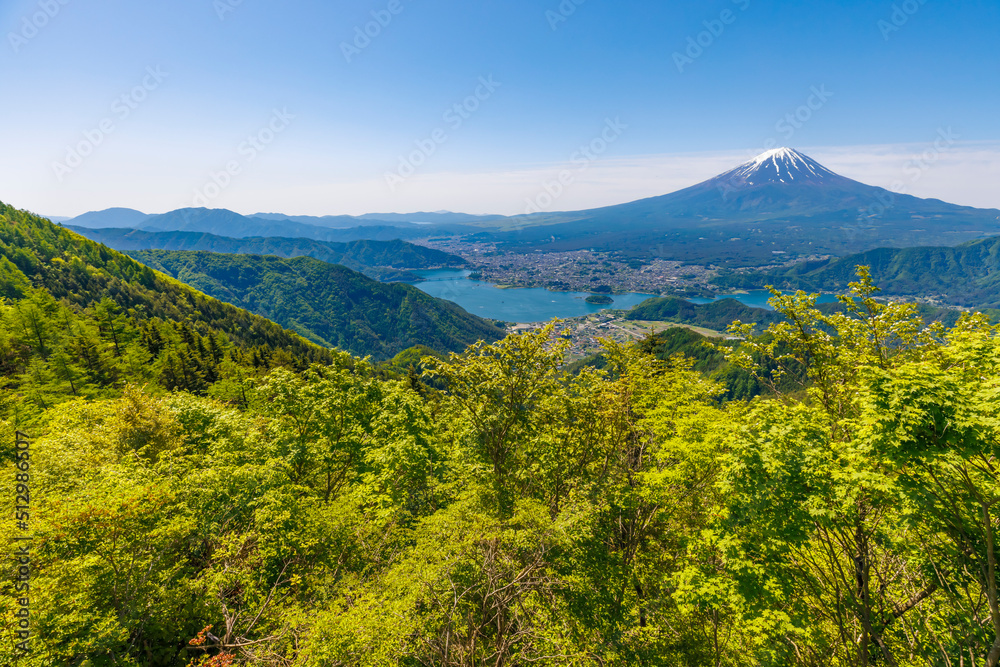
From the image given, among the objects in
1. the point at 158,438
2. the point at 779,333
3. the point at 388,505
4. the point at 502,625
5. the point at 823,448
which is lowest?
the point at 502,625

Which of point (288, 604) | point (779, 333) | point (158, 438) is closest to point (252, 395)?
point (158, 438)

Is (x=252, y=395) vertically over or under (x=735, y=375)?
over

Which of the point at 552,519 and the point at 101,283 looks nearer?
the point at 552,519

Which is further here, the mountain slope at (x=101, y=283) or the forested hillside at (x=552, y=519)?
the mountain slope at (x=101, y=283)

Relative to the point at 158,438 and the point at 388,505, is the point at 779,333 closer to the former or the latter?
the point at 388,505

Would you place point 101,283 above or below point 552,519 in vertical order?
above

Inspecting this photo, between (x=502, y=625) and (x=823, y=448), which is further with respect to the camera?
(x=502, y=625)

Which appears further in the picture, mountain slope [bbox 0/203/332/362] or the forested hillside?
mountain slope [bbox 0/203/332/362]

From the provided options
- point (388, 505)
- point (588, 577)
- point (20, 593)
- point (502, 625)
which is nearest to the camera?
point (20, 593)
